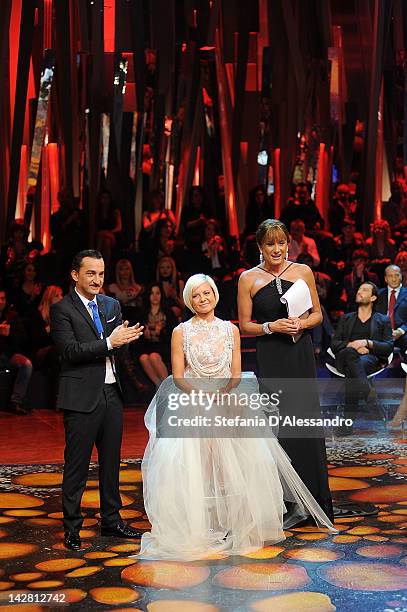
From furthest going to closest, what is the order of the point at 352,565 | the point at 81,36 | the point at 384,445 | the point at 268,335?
the point at 81,36
the point at 384,445
the point at 268,335
the point at 352,565

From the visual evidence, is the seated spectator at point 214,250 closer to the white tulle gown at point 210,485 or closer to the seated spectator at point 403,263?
the seated spectator at point 403,263

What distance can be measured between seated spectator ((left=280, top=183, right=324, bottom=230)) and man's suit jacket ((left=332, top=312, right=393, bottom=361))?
3301mm

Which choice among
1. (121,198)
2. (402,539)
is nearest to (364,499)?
(402,539)

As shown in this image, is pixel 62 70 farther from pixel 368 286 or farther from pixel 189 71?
pixel 368 286

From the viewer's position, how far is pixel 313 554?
457 cm

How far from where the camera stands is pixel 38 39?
11.4 meters

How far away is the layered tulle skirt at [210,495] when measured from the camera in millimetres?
4660

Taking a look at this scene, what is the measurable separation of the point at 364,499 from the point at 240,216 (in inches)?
274

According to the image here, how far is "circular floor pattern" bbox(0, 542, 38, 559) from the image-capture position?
464 cm

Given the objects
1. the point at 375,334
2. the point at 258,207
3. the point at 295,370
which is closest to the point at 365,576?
the point at 295,370

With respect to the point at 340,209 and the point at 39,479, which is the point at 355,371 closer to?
the point at 39,479

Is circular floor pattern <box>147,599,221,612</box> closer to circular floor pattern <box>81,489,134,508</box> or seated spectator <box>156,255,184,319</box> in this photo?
circular floor pattern <box>81,489,134,508</box>

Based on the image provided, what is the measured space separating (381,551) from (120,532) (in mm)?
1226

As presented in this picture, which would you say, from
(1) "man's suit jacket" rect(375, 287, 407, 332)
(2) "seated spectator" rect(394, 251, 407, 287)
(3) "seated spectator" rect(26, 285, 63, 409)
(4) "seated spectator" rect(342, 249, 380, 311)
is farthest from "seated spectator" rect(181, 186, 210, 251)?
(1) "man's suit jacket" rect(375, 287, 407, 332)
